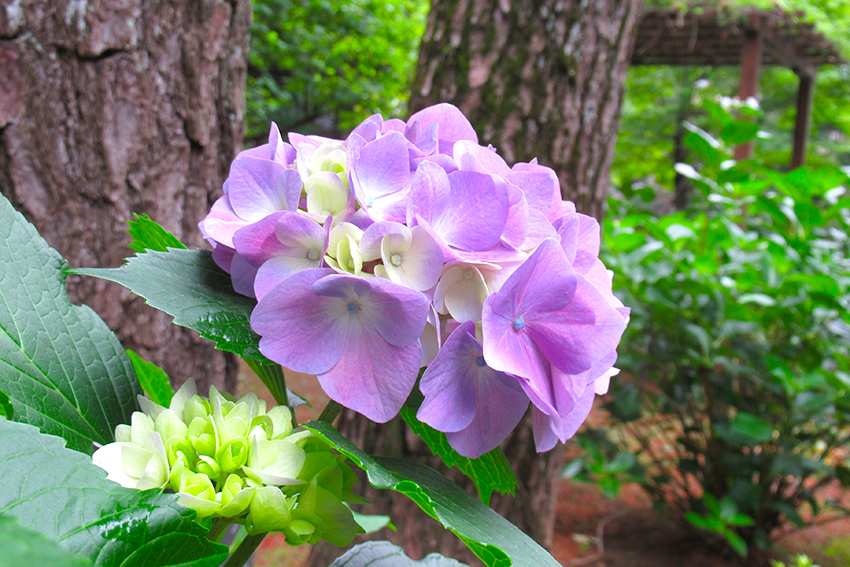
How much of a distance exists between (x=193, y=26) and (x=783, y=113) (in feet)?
39.2

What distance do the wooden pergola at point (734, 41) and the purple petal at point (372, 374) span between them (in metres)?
5.34

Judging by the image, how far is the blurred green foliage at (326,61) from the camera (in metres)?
6.16

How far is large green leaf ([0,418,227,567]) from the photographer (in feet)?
0.91

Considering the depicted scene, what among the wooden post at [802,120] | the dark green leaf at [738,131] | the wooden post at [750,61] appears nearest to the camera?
the dark green leaf at [738,131]

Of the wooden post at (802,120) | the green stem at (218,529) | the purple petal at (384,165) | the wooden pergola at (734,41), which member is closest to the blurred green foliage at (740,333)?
the purple petal at (384,165)

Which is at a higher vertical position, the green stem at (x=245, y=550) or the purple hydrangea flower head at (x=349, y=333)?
the purple hydrangea flower head at (x=349, y=333)

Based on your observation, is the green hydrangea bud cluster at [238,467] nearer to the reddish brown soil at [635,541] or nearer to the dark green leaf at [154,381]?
the dark green leaf at [154,381]

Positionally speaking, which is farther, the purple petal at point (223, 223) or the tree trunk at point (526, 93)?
the tree trunk at point (526, 93)

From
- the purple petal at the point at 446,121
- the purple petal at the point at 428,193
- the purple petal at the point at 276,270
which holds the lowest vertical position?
the purple petal at the point at 276,270

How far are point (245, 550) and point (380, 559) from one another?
0.58 feet

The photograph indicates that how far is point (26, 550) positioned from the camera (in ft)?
0.61

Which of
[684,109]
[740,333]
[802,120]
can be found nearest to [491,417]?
[740,333]

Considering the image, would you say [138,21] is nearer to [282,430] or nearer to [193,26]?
[193,26]

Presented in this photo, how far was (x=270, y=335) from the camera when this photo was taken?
369mm
